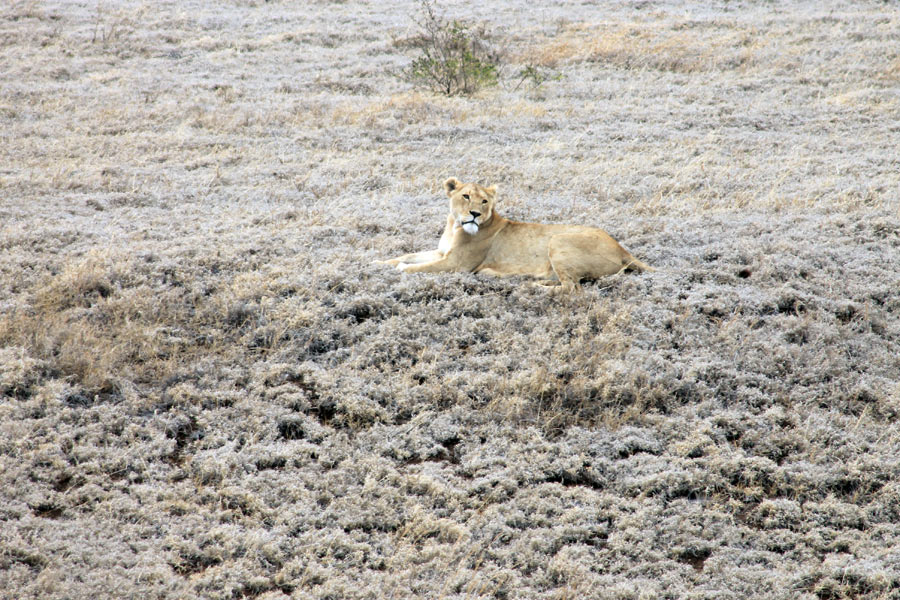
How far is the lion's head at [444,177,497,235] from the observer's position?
844cm

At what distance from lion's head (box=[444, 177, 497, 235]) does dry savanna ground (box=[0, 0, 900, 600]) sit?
64cm

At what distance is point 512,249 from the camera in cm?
873

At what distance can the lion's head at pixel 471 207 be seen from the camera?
27.7 feet

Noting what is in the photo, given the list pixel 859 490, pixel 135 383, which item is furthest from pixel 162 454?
pixel 859 490

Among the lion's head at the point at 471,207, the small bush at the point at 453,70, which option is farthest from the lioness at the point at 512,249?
the small bush at the point at 453,70

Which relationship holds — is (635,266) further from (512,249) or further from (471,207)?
(471,207)

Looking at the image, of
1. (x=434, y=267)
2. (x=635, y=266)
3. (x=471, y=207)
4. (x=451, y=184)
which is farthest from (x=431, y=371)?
(x=635, y=266)

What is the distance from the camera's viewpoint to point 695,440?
6.05m

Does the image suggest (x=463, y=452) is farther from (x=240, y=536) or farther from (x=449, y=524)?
(x=240, y=536)

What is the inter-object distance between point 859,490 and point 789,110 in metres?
13.9

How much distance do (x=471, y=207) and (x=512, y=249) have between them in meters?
0.75

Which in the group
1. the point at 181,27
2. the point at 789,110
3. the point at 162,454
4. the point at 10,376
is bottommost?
the point at 162,454

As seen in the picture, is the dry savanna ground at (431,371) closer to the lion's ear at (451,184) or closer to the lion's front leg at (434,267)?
the lion's front leg at (434,267)

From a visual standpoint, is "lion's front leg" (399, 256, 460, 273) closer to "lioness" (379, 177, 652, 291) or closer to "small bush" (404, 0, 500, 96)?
"lioness" (379, 177, 652, 291)
